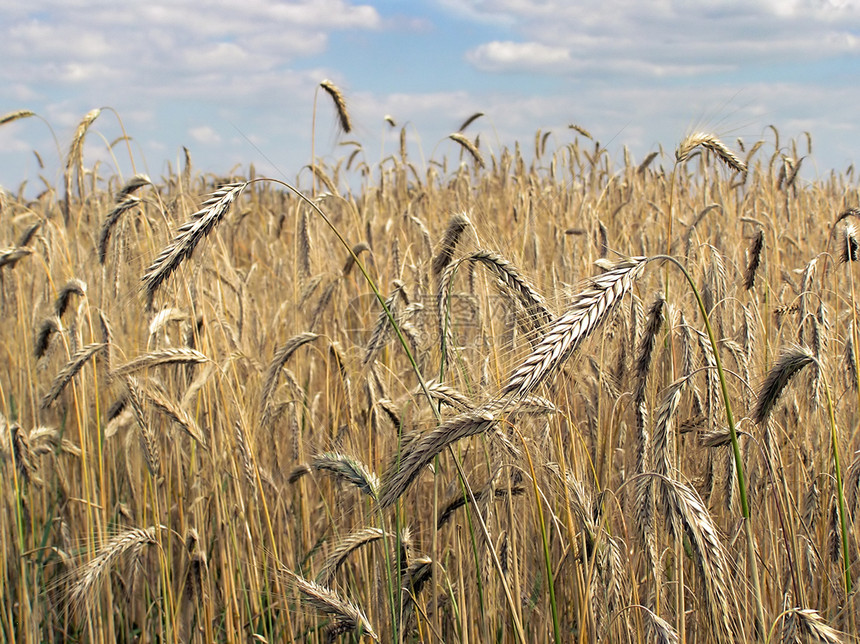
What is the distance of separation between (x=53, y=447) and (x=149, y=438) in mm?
1305

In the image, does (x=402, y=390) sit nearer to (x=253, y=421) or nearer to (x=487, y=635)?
(x=253, y=421)

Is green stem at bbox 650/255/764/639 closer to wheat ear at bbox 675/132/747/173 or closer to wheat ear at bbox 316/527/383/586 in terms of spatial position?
wheat ear at bbox 675/132/747/173

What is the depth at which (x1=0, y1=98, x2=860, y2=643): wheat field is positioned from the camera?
154 cm

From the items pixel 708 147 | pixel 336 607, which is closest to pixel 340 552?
pixel 336 607

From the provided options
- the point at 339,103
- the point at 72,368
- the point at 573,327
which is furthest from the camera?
the point at 339,103

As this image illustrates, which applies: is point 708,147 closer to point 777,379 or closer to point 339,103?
point 777,379

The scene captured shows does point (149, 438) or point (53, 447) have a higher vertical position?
point (149, 438)

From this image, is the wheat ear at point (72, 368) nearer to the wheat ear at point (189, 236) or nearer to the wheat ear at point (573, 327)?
the wheat ear at point (189, 236)

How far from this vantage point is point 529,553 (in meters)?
2.29

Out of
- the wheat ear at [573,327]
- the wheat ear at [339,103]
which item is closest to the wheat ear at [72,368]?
the wheat ear at [339,103]

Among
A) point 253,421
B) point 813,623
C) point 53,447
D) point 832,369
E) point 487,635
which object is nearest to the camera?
point 813,623

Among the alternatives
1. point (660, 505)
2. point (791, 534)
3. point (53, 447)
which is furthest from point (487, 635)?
point (53, 447)

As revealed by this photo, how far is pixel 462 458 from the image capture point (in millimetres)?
2268

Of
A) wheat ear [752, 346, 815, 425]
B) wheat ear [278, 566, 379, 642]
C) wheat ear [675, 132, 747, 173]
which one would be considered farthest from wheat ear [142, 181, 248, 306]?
wheat ear [752, 346, 815, 425]
